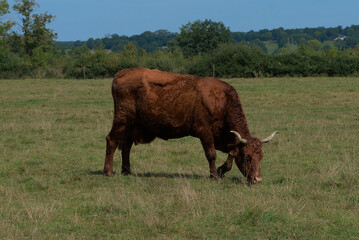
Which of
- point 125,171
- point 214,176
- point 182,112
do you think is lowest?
point 125,171

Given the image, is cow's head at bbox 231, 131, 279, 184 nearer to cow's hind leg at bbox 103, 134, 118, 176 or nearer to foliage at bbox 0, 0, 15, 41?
cow's hind leg at bbox 103, 134, 118, 176

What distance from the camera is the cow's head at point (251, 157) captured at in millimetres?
→ 8289

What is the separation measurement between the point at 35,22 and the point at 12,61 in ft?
73.4

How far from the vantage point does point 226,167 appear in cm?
890

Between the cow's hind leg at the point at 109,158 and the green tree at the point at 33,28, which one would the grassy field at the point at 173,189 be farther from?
the green tree at the point at 33,28

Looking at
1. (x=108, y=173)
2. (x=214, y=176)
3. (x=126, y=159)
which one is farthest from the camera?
(x=126, y=159)

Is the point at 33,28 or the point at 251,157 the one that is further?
the point at 33,28

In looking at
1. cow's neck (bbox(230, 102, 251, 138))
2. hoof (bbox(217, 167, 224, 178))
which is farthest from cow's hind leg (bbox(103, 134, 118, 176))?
cow's neck (bbox(230, 102, 251, 138))

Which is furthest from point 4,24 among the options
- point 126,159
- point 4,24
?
point 126,159

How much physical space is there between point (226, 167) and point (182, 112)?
1.24 metres

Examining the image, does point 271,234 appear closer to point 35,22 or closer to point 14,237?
point 14,237

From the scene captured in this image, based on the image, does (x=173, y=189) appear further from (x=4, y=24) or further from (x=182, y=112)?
(x=4, y=24)

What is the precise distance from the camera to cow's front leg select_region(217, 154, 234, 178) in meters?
8.87

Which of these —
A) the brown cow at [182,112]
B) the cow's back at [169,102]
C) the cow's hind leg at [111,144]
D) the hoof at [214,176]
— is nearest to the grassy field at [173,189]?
the hoof at [214,176]
